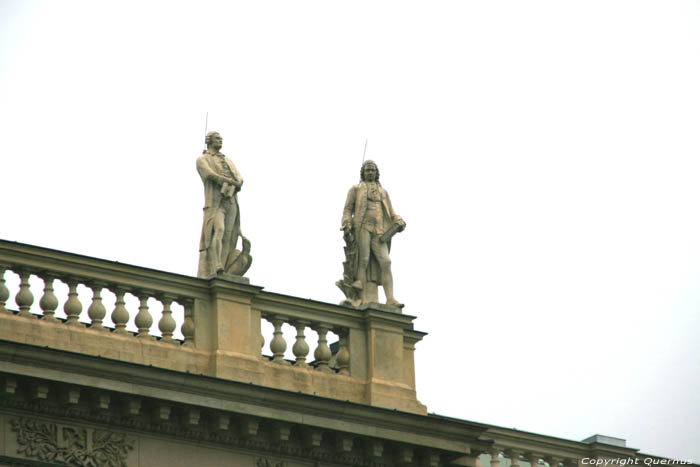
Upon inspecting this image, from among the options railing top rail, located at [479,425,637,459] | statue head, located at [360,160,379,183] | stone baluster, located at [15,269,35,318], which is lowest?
railing top rail, located at [479,425,637,459]

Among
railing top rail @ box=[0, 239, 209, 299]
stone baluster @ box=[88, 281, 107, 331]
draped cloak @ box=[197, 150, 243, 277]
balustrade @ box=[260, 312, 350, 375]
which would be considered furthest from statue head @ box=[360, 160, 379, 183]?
stone baluster @ box=[88, 281, 107, 331]

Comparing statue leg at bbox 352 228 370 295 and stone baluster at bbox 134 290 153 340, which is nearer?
stone baluster at bbox 134 290 153 340

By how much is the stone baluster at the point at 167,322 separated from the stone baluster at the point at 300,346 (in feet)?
6.94

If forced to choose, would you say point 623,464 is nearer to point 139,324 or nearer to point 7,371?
point 139,324

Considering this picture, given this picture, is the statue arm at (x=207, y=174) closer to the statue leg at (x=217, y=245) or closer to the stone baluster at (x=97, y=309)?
the statue leg at (x=217, y=245)

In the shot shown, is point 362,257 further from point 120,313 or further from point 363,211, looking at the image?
point 120,313

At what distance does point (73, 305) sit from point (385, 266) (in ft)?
19.1

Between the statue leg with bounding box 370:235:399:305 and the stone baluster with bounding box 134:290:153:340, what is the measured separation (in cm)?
446

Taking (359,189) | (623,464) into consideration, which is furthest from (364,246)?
(623,464)

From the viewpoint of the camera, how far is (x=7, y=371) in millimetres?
27812

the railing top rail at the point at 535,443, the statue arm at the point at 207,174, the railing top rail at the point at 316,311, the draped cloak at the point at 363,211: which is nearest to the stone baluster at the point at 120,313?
the railing top rail at the point at 316,311

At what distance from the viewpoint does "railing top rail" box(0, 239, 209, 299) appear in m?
29.1

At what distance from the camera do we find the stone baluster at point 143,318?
30.0m

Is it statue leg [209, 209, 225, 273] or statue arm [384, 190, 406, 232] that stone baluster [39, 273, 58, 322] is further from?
statue arm [384, 190, 406, 232]
